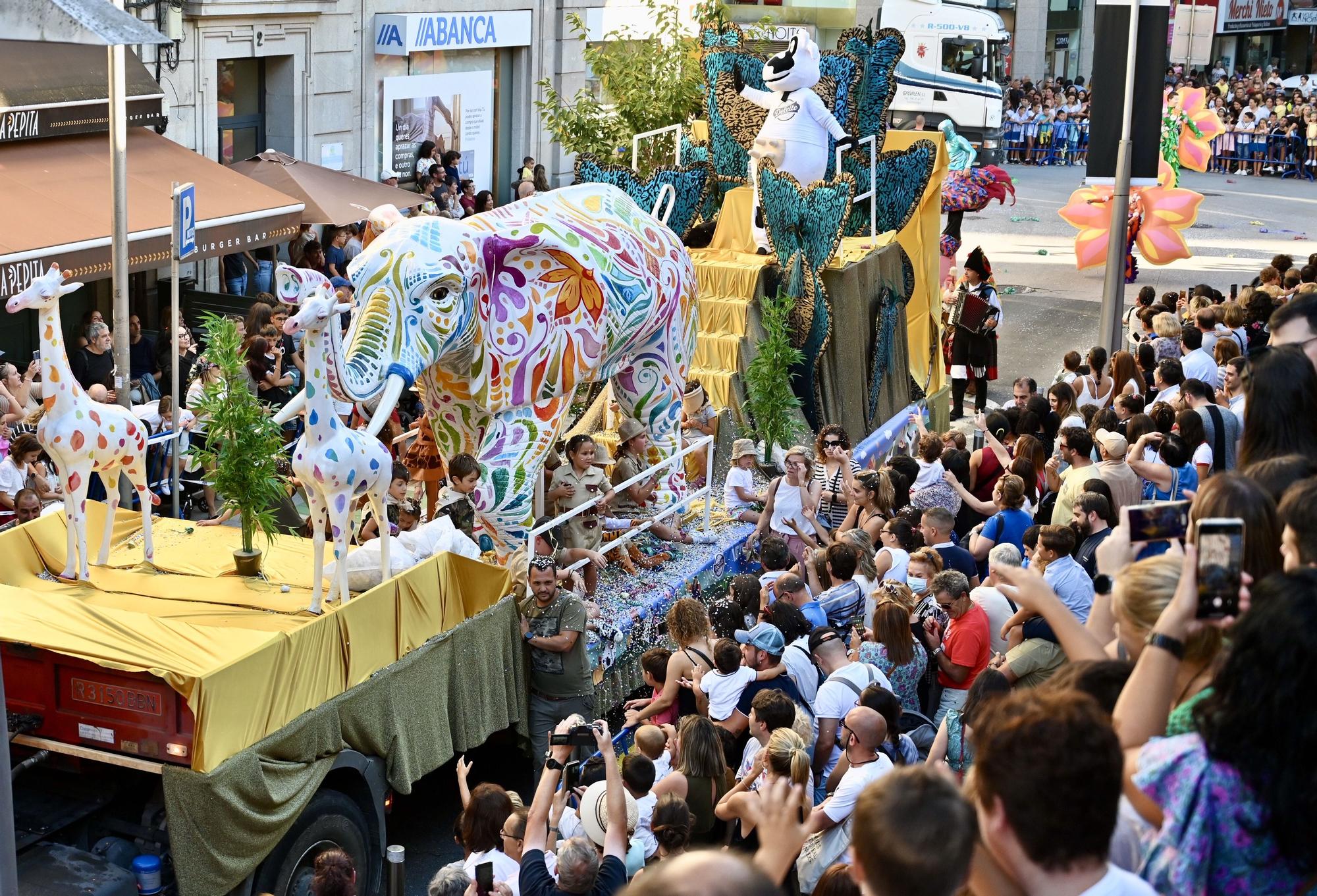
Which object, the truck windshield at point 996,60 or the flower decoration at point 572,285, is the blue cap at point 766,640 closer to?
the flower decoration at point 572,285

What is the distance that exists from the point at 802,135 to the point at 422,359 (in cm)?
735

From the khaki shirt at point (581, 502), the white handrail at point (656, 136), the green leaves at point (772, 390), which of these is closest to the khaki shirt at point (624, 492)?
the khaki shirt at point (581, 502)

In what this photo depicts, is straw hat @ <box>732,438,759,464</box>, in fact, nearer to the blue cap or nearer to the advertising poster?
the blue cap

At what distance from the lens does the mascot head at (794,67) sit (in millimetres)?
15438

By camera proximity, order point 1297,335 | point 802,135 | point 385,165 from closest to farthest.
Answer: point 1297,335 < point 802,135 < point 385,165

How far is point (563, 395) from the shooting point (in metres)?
10.3

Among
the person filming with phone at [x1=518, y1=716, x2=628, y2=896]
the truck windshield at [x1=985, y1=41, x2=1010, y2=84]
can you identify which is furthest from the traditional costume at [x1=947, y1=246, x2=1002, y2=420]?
the truck windshield at [x1=985, y1=41, x2=1010, y2=84]

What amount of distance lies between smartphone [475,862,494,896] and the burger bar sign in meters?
52.6

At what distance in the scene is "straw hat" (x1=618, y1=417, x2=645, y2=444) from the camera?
1145 centimetres

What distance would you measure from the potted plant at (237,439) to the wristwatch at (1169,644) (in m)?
5.28

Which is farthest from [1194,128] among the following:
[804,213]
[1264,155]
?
[1264,155]

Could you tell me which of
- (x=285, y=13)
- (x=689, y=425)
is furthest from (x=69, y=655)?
(x=285, y=13)

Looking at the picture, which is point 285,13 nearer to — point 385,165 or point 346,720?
point 385,165

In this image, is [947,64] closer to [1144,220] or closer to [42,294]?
[1144,220]
